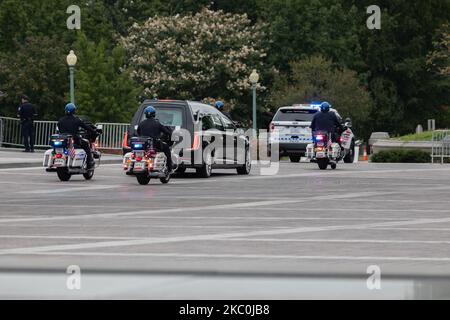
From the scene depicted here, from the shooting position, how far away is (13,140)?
50625 mm

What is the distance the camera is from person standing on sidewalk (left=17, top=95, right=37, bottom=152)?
4494 centimetres

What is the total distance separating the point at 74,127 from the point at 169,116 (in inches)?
91.1

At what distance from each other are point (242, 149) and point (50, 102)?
34236 mm

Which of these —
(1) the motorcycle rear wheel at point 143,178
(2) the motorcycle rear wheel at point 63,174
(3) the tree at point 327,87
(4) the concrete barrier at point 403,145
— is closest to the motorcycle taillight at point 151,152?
(1) the motorcycle rear wheel at point 143,178

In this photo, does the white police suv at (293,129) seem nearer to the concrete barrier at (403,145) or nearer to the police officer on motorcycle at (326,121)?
the police officer on motorcycle at (326,121)

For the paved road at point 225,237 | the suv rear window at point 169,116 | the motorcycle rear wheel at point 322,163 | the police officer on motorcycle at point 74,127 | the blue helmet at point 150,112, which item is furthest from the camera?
the motorcycle rear wheel at point 322,163

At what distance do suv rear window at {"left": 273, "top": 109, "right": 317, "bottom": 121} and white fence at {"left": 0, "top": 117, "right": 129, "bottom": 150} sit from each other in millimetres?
7540

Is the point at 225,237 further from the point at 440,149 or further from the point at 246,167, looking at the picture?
the point at 440,149

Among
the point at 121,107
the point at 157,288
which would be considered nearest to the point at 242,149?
the point at 157,288

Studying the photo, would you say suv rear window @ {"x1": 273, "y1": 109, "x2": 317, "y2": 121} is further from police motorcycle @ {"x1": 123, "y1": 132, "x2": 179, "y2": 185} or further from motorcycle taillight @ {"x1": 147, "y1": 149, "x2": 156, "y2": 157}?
motorcycle taillight @ {"x1": 147, "y1": 149, "x2": 156, "y2": 157}

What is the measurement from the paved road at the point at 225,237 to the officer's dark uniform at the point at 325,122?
417cm

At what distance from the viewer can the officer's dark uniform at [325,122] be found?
123ft

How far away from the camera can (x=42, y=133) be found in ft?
165

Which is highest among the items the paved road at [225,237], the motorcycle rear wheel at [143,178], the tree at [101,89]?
the tree at [101,89]
